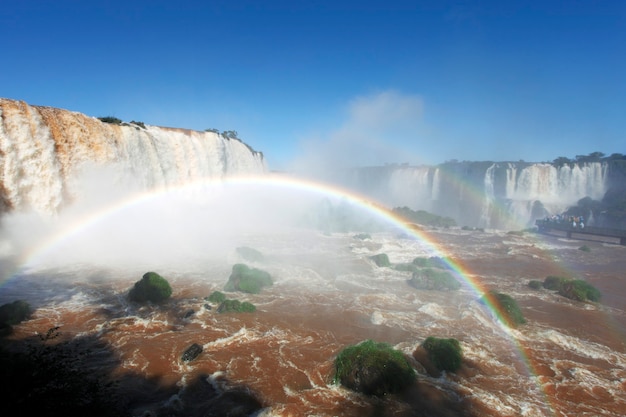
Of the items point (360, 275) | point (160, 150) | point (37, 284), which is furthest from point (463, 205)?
point (37, 284)

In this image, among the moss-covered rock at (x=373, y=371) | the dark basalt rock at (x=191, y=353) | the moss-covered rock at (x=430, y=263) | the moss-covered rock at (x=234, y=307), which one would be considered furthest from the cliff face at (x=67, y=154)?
the moss-covered rock at (x=430, y=263)

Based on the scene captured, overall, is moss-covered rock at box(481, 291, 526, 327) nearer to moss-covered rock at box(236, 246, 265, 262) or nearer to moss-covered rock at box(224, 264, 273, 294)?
moss-covered rock at box(224, 264, 273, 294)

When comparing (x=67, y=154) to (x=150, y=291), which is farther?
(x=67, y=154)

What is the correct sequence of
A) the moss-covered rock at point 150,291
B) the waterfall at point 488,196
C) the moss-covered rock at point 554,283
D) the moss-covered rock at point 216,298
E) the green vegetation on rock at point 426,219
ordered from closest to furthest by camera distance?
the moss-covered rock at point 150,291 < the moss-covered rock at point 216,298 < the moss-covered rock at point 554,283 < the green vegetation on rock at point 426,219 < the waterfall at point 488,196

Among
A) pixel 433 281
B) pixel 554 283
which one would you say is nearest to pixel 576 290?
pixel 554 283

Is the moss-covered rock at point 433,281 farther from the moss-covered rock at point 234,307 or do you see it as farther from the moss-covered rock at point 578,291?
the moss-covered rock at point 234,307

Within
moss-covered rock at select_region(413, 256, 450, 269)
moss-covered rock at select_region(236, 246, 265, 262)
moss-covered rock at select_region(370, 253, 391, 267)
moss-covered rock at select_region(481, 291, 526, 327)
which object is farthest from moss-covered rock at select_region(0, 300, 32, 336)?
moss-covered rock at select_region(413, 256, 450, 269)

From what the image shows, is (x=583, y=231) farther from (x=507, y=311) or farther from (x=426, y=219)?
(x=507, y=311)
